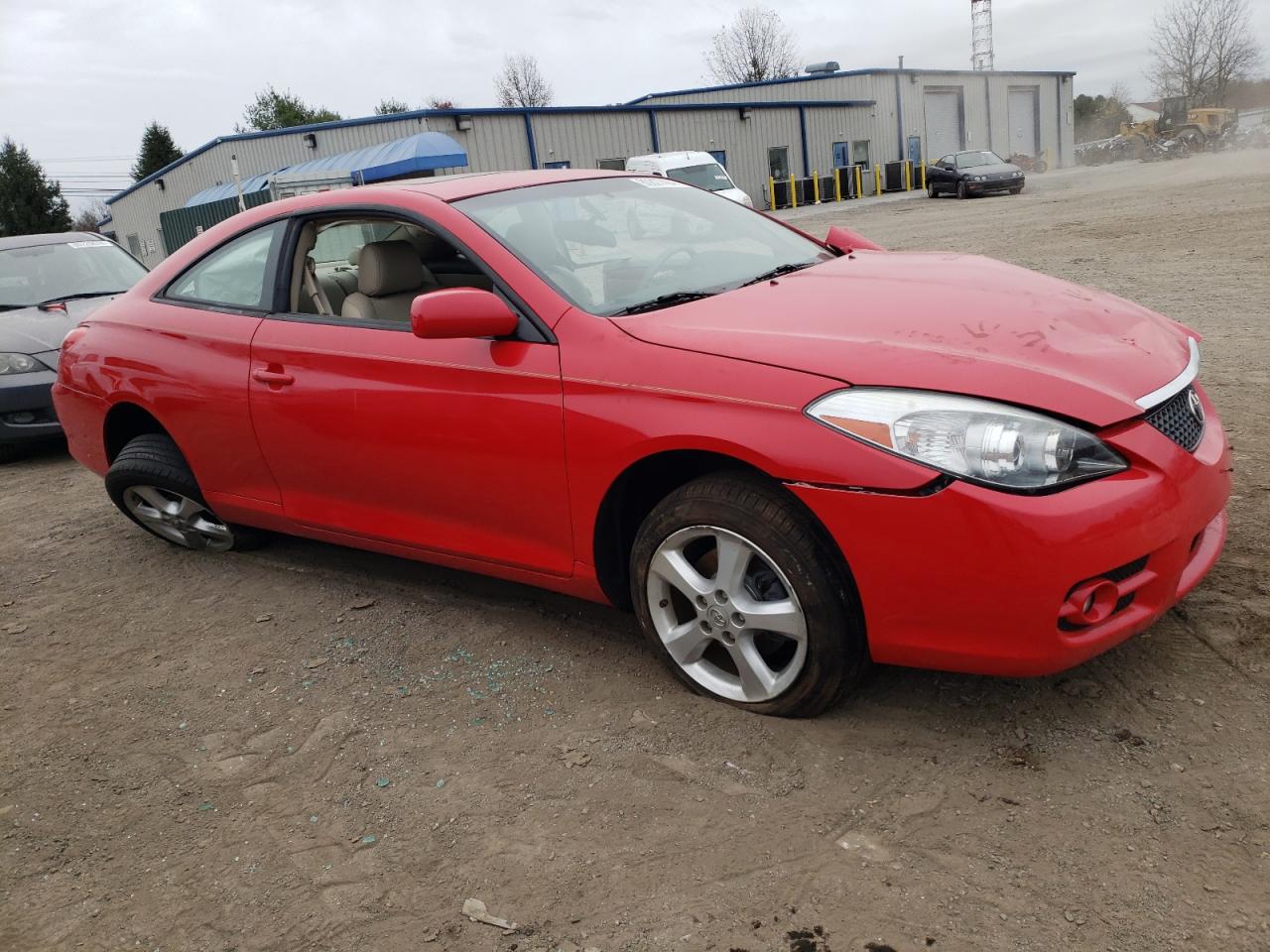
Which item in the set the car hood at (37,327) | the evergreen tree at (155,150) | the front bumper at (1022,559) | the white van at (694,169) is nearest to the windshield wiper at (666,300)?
the front bumper at (1022,559)

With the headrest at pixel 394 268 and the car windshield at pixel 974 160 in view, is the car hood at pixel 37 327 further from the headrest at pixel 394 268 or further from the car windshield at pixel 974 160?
the car windshield at pixel 974 160

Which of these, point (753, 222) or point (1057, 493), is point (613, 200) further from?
point (1057, 493)

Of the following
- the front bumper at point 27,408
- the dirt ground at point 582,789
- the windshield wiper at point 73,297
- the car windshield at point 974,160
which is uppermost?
the car windshield at point 974,160

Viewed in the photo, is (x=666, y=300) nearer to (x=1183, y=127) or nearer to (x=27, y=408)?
(x=27, y=408)

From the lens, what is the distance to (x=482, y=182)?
3.70 meters

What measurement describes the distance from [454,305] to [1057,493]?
1710 millimetres

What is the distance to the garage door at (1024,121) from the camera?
169 feet

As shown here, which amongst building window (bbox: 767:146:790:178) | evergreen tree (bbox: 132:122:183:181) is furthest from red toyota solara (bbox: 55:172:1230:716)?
evergreen tree (bbox: 132:122:183:181)

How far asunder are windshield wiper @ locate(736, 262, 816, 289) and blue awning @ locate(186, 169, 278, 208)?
2762 cm

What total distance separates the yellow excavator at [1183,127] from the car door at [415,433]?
46.3m

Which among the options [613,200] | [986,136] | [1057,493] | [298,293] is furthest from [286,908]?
[986,136]

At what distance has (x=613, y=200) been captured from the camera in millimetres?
3674

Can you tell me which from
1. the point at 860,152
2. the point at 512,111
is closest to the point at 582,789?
the point at 512,111

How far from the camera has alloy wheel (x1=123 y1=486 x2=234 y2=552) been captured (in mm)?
4547
